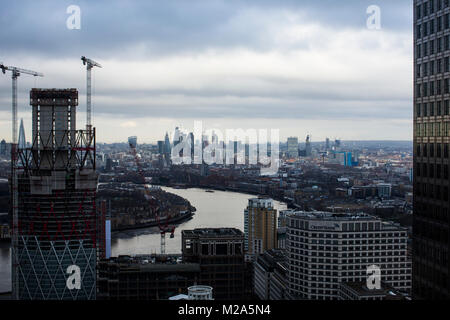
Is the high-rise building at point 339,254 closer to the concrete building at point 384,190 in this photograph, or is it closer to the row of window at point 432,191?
the row of window at point 432,191

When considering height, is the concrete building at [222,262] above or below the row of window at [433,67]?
below

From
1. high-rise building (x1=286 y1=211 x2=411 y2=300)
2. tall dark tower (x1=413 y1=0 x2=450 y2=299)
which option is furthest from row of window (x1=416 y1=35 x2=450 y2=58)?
high-rise building (x1=286 y1=211 x2=411 y2=300)

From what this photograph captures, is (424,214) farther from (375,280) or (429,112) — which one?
(375,280)

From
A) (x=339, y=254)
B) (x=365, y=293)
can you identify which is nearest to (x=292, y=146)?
(x=339, y=254)

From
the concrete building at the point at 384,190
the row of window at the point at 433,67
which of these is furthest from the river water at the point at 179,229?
the row of window at the point at 433,67

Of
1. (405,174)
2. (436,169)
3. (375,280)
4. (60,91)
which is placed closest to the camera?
(436,169)

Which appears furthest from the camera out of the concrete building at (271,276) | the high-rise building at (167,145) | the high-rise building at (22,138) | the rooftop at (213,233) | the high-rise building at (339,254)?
the high-rise building at (167,145)
